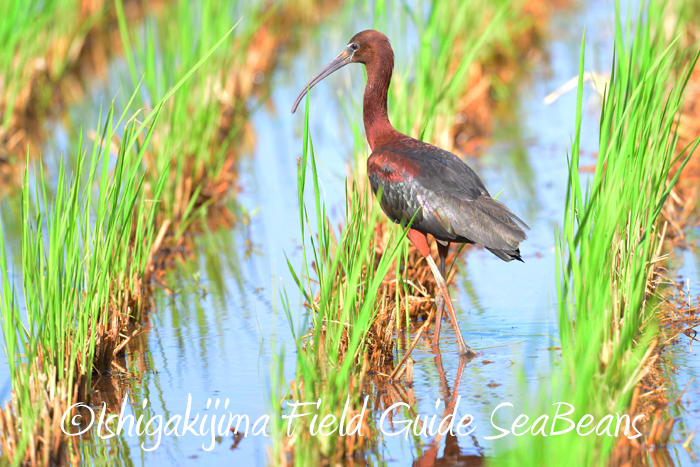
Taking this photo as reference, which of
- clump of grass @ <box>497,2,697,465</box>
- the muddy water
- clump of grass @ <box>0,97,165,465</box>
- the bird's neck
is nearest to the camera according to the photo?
clump of grass @ <box>497,2,697,465</box>

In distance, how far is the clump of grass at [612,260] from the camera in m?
2.90

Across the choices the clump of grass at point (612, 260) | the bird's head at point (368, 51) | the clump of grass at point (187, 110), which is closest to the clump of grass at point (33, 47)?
the clump of grass at point (187, 110)

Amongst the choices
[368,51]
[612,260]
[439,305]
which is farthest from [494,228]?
[368,51]

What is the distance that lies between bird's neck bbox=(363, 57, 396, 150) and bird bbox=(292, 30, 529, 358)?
0.07 metres

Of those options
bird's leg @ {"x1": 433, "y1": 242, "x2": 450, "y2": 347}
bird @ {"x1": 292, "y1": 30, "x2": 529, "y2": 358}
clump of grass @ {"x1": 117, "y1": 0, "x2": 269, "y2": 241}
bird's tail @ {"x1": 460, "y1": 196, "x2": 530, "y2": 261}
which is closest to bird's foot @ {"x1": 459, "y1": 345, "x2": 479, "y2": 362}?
bird @ {"x1": 292, "y1": 30, "x2": 529, "y2": 358}

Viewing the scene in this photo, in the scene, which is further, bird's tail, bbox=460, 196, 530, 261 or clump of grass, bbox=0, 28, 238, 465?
bird's tail, bbox=460, 196, 530, 261

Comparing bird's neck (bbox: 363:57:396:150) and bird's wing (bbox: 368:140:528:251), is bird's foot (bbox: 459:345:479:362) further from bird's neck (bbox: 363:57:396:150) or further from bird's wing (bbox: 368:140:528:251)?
bird's neck (bbox: 363:57:396:150)

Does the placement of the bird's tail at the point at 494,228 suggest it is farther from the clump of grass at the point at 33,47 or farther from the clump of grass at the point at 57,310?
the clump of grass at the point at 33,47

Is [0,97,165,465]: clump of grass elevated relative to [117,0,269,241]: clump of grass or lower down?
lower down

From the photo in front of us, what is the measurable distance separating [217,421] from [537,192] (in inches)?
152

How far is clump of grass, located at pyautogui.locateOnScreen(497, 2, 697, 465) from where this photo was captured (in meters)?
2.90

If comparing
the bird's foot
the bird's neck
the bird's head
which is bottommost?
the bird's foot

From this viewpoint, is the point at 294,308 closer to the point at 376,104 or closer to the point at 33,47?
the point at 376,104

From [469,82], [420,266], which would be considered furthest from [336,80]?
[420,266]
